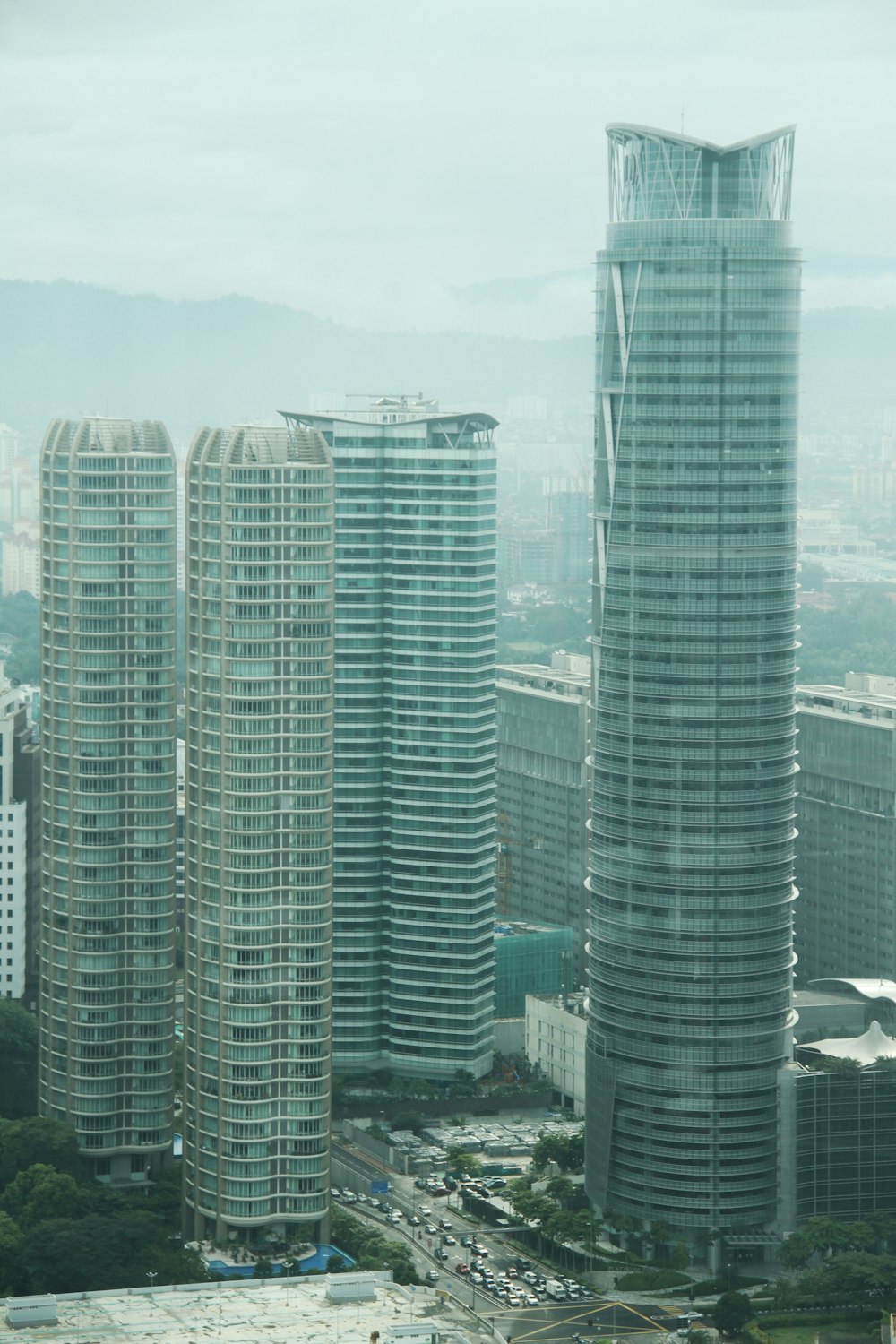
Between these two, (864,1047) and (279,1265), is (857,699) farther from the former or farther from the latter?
(279,1265)

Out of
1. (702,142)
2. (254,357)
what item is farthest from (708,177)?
(254,357)

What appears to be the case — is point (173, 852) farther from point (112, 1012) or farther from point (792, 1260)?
point (792, 1260)

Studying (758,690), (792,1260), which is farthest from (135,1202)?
(758,690)

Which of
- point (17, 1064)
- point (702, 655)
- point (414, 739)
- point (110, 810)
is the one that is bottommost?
point (17, 1064)

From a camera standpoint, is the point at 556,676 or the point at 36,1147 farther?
the point at 556,676

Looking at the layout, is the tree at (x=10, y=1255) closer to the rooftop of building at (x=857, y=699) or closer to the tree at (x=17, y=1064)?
the tree at (x=17, y=1064)

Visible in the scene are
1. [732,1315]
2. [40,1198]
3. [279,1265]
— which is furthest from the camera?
[40,1198]
